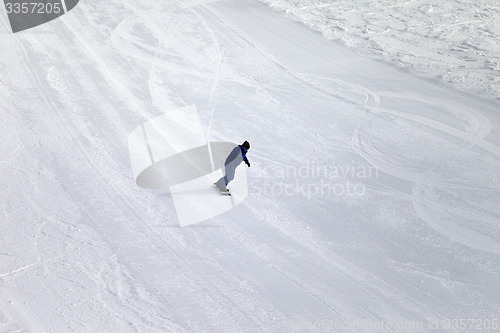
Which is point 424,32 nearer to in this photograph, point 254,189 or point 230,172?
point 254,189

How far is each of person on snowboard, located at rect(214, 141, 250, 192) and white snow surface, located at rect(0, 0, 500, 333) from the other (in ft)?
1.66

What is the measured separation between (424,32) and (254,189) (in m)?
9.27

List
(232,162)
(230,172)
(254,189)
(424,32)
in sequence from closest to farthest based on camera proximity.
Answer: (232,162) < (230,172) < (254,189) < (424,32)

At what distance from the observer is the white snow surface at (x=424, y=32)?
45.7 feet

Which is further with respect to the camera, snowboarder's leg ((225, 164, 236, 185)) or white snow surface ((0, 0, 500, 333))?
snowboarder's leg ((225, 164, 236, 185))

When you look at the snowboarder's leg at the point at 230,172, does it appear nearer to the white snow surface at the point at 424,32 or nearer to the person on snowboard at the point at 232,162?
the person on snowboard at the point at 232,162

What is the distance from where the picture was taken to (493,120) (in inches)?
472

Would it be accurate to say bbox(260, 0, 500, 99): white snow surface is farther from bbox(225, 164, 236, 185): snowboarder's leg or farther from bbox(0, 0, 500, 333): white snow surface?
bbox(225, 164, 236, 185): snowboarder's leg

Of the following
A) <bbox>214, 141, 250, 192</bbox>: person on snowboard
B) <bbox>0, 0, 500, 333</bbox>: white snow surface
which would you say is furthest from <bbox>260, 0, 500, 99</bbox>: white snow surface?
<bbox>214, 141, 250, 192</bbox>: person on snowboard

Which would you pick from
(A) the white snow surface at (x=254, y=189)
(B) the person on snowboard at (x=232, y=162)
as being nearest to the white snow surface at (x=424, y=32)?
(A) the white snow surface at (x=254, y=189)

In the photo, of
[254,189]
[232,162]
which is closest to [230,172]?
[232,162]

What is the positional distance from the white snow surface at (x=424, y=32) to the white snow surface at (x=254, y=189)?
197mm

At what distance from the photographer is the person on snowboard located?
8.83m

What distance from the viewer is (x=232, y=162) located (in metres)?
9.06
